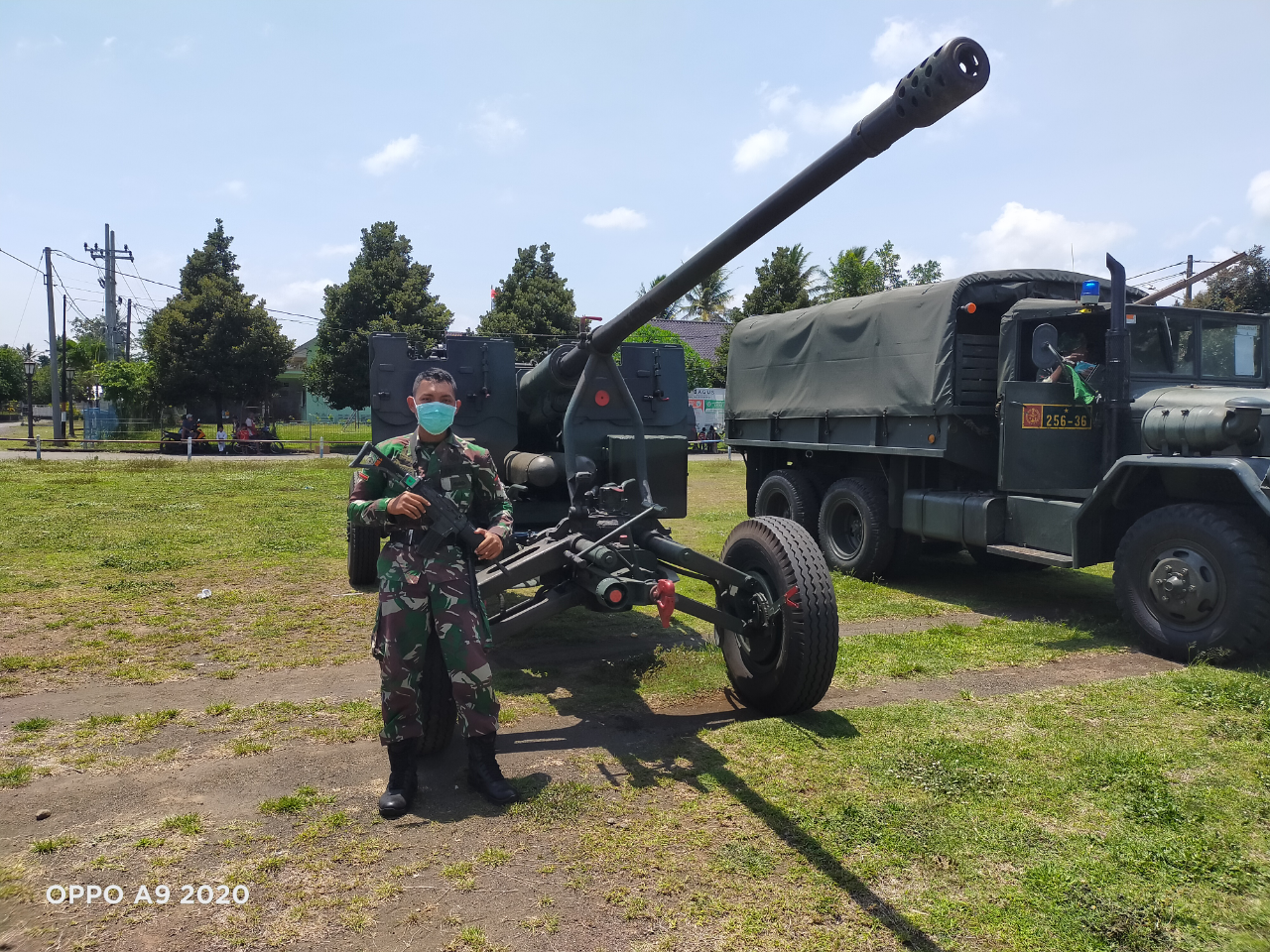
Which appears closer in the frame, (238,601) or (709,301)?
(238,601)

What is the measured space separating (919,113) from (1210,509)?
4.20 m

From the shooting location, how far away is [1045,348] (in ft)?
23.1

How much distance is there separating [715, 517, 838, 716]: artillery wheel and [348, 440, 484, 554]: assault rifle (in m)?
1.52

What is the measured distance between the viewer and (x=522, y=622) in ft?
14.7

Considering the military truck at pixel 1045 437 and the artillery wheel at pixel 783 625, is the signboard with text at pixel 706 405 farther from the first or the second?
the artillery wheel at pixel 783 625

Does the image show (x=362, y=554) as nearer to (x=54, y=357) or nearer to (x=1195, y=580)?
(x=1195, y=580)

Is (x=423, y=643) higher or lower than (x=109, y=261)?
lower

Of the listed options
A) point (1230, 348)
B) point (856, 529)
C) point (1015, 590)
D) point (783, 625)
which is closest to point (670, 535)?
point (783, 625)

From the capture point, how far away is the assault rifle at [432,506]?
373 centimetres

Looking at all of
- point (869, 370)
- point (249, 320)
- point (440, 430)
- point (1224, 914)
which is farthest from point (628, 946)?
point (249, 320)

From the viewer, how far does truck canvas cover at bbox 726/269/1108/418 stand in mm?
7734

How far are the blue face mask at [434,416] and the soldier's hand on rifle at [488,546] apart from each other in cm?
49

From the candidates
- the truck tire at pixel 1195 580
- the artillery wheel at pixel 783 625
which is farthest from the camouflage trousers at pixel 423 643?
the truck tire at pixel 1195 580

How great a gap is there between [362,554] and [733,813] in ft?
17.1
